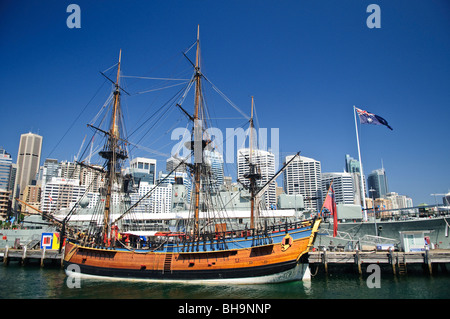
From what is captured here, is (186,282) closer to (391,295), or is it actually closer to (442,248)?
(391,295)

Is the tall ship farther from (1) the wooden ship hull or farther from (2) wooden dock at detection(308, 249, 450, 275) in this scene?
(2) wooden dock at detection(308, 249, 450, 275)

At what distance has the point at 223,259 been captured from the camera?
2623cm

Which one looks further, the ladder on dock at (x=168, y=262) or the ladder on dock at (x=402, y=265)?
the ladder on dock at (x=402, y=265)

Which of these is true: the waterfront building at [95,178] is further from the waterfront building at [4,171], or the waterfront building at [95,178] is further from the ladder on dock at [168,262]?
the waterfront building at [4,171]

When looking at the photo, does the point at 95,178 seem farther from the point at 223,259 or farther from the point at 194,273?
the point at 223,259

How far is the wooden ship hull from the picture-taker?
83.3 ft

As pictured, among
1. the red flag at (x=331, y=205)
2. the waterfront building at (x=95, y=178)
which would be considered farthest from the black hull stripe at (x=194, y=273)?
the waterfront building at (x=95, y=178)

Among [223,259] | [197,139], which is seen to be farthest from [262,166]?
[223,259]

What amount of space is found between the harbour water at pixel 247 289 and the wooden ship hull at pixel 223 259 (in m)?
0.87

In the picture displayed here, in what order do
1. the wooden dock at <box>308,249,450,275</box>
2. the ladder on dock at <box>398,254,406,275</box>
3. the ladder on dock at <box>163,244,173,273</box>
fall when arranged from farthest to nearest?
the ladder on dock at <box>398,254,406,275</box>, the wooden dock at <box>308,249,450,275</box>, the ladder on dock at <box>163,244,173,273</box>

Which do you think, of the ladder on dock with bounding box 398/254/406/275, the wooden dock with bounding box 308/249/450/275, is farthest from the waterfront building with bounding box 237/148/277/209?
the ladder on dock with bounding box 398/254/406/275

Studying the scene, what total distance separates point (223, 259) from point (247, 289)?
3459 millimetres

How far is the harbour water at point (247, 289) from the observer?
71.8ft
